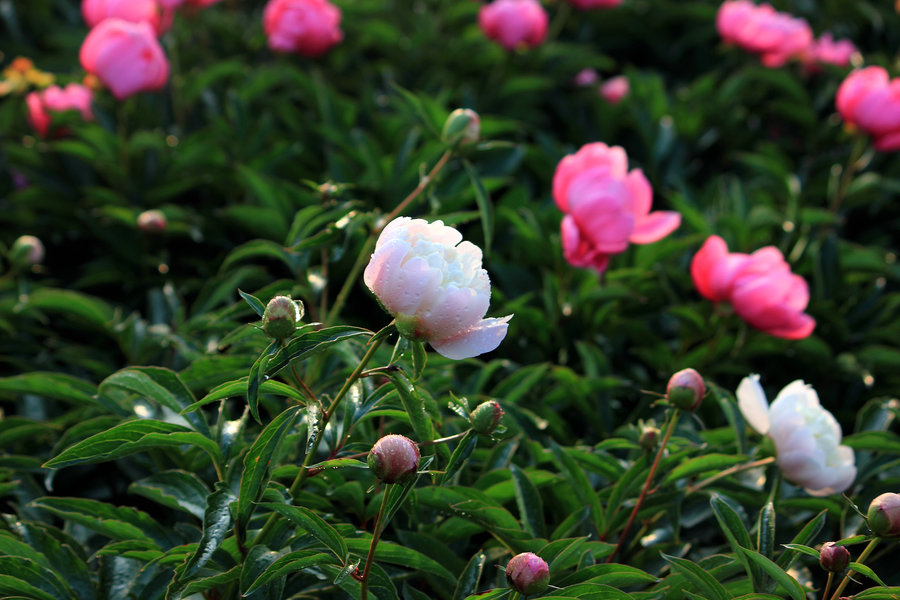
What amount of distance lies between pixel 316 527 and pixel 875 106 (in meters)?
1.67

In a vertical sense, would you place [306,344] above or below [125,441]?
above

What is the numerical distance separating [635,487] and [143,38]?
1396 mm

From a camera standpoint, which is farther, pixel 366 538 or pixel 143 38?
pixel 143 38

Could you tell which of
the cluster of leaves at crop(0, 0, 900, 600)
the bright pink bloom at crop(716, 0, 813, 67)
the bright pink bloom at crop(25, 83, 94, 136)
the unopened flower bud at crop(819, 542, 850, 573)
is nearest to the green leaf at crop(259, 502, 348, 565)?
the cluster of leaves at crop(0, 0, 900, 600)

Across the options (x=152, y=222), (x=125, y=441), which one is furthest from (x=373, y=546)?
(x=152, y=222)

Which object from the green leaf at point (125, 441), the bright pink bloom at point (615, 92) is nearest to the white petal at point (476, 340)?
the green leaf at point (125, 441)

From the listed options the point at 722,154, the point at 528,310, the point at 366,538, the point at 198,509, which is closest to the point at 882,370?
the point at 528,310

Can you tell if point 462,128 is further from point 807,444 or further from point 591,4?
point 591,4

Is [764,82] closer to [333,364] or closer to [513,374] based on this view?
[513,374]

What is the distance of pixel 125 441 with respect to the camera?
3.09 feet

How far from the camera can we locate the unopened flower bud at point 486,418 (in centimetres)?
84

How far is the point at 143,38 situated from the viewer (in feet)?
6.07

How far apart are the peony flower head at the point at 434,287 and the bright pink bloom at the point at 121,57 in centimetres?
123

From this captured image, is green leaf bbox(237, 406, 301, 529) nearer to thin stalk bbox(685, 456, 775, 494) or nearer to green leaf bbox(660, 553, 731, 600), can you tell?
green leaf bbox(660, 553, 731, 600)
